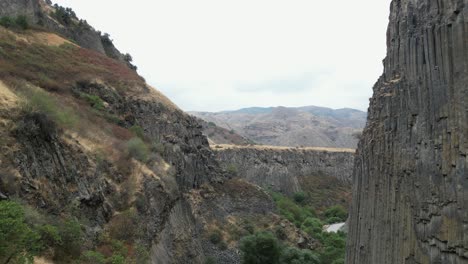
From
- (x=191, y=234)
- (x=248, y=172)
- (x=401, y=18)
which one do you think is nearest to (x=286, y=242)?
(x=191, y=234)

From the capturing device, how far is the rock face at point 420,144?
17078mm

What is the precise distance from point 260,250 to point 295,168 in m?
55.0

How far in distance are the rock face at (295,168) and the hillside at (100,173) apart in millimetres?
20521

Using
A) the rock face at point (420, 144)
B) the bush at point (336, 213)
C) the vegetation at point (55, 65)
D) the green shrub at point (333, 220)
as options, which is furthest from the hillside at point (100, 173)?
the bush at point (336, 213)

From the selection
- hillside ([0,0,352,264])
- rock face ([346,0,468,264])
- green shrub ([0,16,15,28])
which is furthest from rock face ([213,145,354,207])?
rock face ([346,0,468,264])

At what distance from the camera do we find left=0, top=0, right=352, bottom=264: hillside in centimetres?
1644

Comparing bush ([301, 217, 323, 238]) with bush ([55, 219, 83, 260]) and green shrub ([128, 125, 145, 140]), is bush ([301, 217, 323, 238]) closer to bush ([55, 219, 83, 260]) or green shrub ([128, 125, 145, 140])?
green shrub ([128, 125, 145, 140])

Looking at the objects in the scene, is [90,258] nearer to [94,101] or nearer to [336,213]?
[94,101]

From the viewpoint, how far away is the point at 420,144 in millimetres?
19531

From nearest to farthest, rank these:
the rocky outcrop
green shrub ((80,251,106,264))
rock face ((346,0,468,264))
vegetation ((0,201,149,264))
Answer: vegetation ((0,201,149,264)), green shrub ((80,251,106,264)), rock face ((346,0,468,264)), the rocky outcrop

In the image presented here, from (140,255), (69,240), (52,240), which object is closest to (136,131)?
(140,255)

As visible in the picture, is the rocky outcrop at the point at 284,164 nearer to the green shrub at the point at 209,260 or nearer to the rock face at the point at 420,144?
the green shrub at the point at 209,260

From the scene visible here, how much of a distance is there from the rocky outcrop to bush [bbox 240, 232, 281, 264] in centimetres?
3615

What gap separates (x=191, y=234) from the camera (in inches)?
1319
